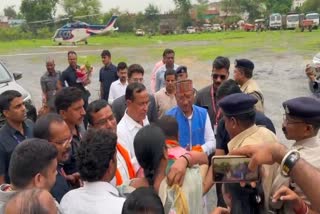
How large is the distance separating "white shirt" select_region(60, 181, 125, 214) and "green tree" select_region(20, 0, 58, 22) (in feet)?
219

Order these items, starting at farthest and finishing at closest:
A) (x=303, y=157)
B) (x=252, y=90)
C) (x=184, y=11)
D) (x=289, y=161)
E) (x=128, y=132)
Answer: (x=184, y=11) → (x=252, y=90) → (x=128, y=132) → (x=303, y=157) → (x=289, y=161)

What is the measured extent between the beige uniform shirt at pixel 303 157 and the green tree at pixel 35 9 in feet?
219

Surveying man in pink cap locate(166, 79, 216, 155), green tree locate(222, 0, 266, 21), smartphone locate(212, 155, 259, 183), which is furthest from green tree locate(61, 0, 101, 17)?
smartphone locate(212, 155, 259, 183)

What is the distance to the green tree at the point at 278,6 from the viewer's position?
7531cm

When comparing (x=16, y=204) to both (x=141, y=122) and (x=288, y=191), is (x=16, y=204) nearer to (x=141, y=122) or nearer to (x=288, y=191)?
(x=288, y=191)

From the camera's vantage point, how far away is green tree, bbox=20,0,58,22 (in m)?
65.6

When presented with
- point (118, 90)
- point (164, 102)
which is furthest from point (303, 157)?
point (118, 90)

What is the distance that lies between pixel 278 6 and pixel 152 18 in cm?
2129

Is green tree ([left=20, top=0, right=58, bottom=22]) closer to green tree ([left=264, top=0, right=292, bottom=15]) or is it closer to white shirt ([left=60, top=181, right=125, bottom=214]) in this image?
A: green tree ([left=264, top=0, right=292, bottom=15])

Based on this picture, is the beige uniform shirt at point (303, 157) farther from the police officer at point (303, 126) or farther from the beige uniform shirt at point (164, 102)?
the beige uniform shirt at point (164, 102)

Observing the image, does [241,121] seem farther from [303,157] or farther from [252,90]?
[252,90]

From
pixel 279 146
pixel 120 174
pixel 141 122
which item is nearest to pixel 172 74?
pixel 141 122

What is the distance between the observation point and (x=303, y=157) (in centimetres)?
264

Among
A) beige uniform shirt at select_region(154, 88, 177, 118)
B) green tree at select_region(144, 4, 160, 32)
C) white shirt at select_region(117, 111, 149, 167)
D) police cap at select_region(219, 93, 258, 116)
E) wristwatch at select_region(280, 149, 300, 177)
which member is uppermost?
police cap at select_region(219, 93, 258, 116)
